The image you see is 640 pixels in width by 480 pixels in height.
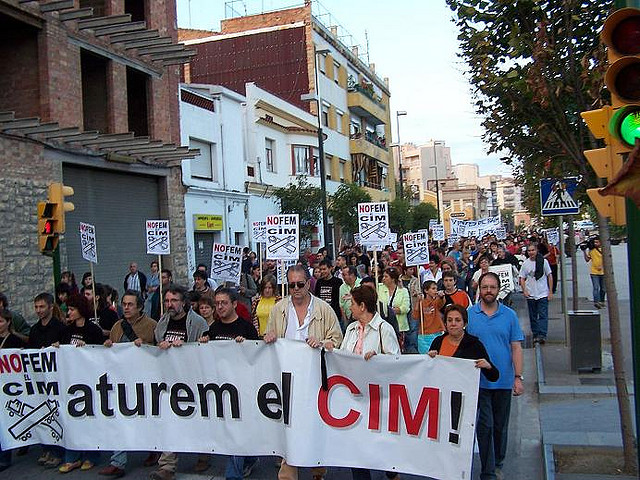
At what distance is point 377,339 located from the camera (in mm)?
5980

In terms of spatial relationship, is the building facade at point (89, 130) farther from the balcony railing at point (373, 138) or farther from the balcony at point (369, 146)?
the balcony railing at point (373, 138)

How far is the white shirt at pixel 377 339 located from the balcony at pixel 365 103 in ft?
137

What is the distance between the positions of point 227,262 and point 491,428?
27.8 ft

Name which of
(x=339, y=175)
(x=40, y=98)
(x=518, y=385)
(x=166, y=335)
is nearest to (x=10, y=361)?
(x=166, y=335)

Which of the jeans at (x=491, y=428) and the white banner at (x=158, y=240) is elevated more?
the white banner at (x=158, y=240)

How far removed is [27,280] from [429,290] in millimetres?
9767

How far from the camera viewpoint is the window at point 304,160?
34188 mm

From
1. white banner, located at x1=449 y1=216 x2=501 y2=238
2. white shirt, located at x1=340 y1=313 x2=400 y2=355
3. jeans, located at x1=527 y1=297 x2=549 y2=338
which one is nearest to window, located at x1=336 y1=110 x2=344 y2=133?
white banner, located at x1=449 y1=216 x2=501 y2=238

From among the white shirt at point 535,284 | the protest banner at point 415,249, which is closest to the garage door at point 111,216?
the protest banner at point 415,249

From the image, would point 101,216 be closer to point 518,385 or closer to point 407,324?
point 407,324

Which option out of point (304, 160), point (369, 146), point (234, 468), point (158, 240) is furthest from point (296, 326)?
point (369, 146)

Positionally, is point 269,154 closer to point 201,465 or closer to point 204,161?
point 204,161

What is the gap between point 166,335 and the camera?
6809 millimetres

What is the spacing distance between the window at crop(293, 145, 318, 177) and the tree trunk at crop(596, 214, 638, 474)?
27.2 metres
